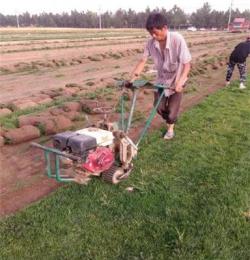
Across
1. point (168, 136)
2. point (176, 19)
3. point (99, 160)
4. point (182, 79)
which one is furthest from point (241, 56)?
point (176, 19)

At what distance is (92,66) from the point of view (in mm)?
17703

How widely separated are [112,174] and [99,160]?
0.43 metres

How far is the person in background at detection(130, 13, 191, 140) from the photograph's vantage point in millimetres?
5176

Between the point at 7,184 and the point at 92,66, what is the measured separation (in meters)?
13.1

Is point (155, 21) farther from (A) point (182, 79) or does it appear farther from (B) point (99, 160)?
(B) point (99, 160)

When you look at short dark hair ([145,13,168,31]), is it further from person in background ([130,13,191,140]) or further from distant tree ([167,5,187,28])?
distant tree ([167,5,187,28])

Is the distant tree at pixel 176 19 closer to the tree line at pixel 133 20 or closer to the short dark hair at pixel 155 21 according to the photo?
the tree line at pixel 133 20

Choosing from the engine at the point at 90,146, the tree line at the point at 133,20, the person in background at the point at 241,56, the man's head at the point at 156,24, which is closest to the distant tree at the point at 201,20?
the tree line at the point at 133,20

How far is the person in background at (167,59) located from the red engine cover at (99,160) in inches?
52.1

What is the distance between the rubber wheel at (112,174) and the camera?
4.79 metres

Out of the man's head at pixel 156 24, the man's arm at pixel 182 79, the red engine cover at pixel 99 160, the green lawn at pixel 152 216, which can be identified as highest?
the man's head at pixel 156 24

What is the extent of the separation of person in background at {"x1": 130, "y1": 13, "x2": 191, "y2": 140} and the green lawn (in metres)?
0.86

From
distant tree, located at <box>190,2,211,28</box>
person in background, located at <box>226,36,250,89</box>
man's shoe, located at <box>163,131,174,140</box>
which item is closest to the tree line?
distant tree, located at <box>190,2,211,28</box>

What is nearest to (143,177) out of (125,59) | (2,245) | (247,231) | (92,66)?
(247,231)
